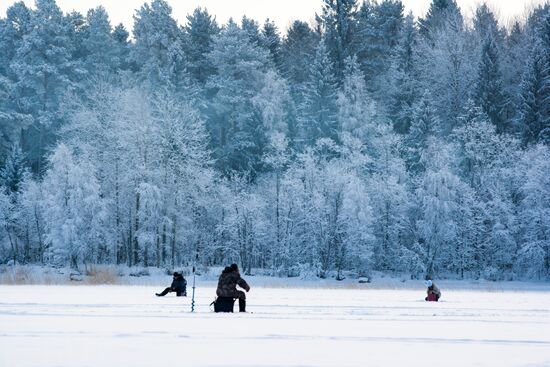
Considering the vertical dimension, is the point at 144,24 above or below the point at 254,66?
above

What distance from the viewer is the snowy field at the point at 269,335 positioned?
11.6 m

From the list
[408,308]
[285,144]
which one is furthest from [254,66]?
[408,308]

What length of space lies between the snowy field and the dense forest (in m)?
31.2

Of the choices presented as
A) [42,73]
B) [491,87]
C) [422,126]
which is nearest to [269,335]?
[422,126]

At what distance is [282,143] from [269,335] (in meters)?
46.1

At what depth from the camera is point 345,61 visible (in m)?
71.9

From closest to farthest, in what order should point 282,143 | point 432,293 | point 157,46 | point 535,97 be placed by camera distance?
point 432,293 < point 282,143 < point 535,97 < point 157,46

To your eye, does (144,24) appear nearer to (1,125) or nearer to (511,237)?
(1,125)

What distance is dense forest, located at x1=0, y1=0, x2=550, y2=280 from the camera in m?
53.6

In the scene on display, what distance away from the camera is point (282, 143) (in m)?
60.4

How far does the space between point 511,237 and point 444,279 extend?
5.48m

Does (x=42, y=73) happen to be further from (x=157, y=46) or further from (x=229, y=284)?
(x=229, y=284)

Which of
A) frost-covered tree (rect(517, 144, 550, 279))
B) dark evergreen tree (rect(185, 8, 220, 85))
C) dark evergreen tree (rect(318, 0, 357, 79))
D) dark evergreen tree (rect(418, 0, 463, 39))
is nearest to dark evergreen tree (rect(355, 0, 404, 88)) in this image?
dark evergreen tree (rect(318, 0, 357, 79))

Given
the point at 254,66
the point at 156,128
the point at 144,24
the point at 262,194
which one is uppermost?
the point at 144,24
